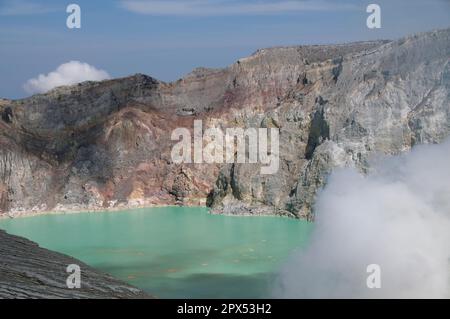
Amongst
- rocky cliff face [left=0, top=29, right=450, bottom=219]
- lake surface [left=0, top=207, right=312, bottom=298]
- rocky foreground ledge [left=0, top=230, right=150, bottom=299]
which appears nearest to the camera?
rocky foreground ledge [left=0, top=230, right=150, bottom=299]

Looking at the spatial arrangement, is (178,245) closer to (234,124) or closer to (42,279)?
(234,124)

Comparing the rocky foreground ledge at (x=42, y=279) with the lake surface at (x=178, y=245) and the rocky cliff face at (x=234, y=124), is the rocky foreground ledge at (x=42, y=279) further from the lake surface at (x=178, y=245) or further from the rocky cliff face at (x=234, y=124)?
the rocky cliff face at (x=234, y=124)

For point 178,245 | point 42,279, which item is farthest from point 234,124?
point 42,279

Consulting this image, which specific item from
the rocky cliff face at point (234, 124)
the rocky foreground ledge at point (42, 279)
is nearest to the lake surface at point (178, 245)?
the rocky cliff face at point (234, 124)

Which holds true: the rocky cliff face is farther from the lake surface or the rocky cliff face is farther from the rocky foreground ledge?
the rocky foreground ledge

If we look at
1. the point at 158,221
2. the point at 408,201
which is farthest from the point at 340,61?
the point at 408,201

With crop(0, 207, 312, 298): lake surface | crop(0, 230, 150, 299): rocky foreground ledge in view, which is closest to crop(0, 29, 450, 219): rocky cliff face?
crop(0, 207, 312, 298): lake surface
